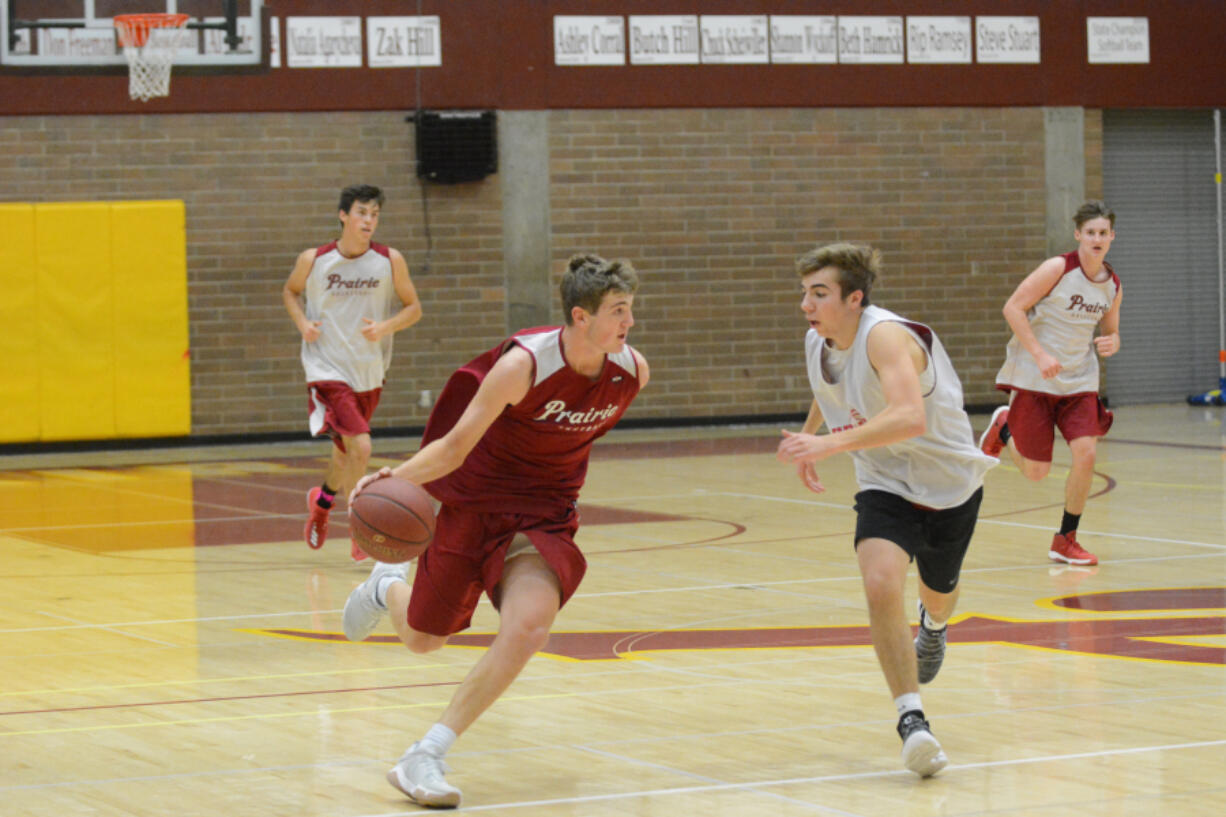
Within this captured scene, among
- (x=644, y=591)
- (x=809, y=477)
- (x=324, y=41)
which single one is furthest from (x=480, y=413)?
(x=324, y=41)

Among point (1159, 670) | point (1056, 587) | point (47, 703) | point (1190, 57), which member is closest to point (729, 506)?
point (1056, 587)

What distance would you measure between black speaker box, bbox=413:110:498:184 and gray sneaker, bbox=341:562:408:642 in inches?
443

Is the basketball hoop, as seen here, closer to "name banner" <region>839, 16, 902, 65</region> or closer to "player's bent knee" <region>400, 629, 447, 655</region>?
"name banner" <region>839, 16, 902, 65</region>

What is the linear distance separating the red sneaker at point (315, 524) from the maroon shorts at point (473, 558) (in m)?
4.31

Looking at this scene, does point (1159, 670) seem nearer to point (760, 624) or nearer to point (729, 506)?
point (760, 624)

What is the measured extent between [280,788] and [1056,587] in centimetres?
441

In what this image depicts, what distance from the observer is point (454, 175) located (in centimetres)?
1669

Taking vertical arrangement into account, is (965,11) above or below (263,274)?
above

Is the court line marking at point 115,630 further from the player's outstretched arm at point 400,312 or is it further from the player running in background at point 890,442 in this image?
the player running in background at point 890,442

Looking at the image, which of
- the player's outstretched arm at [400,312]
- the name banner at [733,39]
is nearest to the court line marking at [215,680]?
the player's outstretched arm at [400,312]

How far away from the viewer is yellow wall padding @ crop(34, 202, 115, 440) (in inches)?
628

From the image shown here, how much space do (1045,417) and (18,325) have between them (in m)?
10.3

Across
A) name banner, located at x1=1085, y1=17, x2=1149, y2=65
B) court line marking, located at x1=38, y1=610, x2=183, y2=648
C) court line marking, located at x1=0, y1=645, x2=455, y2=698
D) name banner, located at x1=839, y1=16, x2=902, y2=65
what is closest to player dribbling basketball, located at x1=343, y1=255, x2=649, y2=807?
court line marking, located at x1=0, y1=645, x2=455, y2=698

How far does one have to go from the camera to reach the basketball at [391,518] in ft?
15.5
